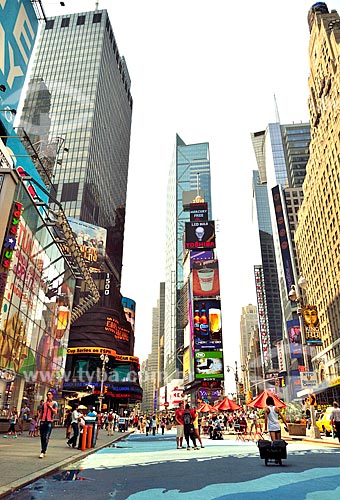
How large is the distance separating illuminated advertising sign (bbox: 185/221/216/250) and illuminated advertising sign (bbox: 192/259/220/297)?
11015mm

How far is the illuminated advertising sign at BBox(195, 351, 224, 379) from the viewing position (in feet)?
311

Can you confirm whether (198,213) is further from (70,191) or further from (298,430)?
(298,430)

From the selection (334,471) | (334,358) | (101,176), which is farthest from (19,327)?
(101,176)

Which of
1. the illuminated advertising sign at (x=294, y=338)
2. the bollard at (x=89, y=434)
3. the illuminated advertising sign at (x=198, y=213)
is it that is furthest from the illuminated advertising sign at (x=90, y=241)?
the bollard at (x=89, y=434)

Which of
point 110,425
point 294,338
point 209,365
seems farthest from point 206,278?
point 110,425

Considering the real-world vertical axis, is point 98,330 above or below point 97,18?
below

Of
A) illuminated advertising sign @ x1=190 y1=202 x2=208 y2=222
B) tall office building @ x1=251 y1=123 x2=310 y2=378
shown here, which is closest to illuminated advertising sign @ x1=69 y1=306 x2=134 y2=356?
tall office building @ x1=251 y1=123 x2=310 y2=378

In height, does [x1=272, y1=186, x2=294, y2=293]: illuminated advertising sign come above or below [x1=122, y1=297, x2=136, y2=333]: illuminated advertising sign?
above

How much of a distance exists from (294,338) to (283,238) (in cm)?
2885

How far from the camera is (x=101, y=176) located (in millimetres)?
112125

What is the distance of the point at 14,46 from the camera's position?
26047 mm

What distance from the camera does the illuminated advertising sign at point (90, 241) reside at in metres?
88.7

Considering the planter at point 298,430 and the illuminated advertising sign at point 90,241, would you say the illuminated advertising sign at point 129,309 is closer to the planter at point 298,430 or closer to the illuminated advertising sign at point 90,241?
the illuminated advertising sign at point 90,241

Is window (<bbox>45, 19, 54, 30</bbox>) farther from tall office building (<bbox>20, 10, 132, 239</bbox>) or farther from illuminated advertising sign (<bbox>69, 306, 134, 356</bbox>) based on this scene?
illuminated advertising sign (<bbox>69, 306, 134, 356</bbox>)
